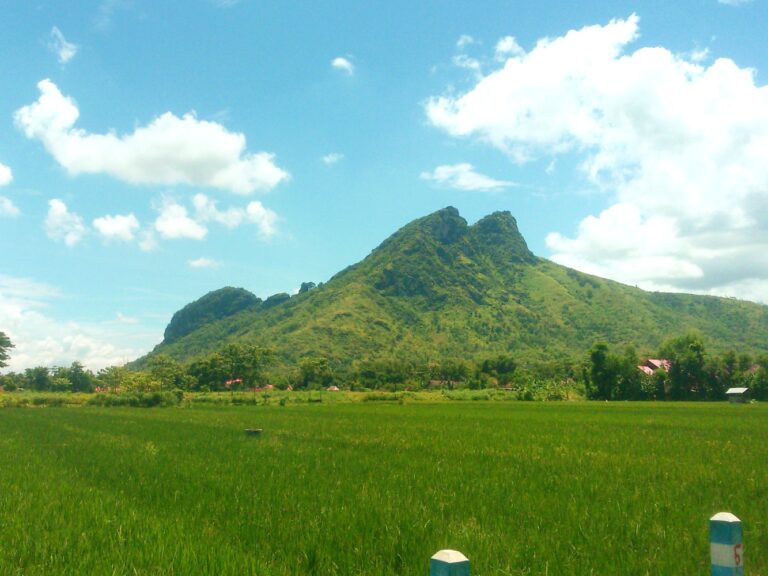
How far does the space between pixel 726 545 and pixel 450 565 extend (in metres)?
1.87

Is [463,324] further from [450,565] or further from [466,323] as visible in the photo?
[450,565]

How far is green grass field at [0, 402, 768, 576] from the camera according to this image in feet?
17.6

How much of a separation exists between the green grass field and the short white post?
2703 millimetres

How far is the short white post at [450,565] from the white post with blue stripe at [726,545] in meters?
1.65

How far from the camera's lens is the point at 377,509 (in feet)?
23.6

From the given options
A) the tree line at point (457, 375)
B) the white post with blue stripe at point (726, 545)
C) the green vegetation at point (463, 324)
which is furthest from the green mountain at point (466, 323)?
the white post with blue stripe at point (726, 545)

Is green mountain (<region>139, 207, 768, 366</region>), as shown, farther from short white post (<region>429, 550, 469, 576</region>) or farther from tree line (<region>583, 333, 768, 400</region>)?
short white post (<region>429, 550, 469, 576</region>)

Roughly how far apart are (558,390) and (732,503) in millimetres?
73059

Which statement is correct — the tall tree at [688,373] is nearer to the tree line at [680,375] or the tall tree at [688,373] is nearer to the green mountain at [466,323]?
the tree line at [680,375]

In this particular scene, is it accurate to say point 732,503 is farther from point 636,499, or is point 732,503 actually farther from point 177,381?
point 177,381

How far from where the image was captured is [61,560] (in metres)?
5.56

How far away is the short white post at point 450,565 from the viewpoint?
2.42 m

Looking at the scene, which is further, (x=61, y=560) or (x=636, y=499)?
(x=636, y=499)

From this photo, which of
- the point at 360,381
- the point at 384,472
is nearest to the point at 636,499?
the point at 384,472
